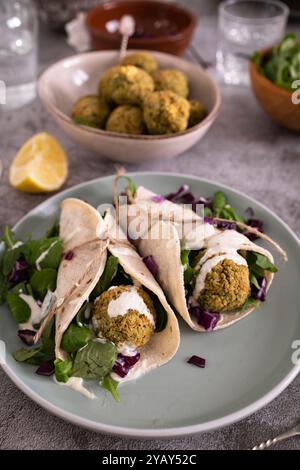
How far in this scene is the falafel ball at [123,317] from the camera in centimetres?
115

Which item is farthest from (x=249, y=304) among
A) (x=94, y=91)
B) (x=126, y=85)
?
(x=94, y=91)

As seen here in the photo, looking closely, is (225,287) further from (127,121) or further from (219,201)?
(127,121)

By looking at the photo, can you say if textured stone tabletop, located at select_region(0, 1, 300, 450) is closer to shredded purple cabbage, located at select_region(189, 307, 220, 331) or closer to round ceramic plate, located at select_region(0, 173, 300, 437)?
round ceramic plate, located at select_region(0, 173, 300, 437)

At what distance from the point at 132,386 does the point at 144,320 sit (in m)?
0.14

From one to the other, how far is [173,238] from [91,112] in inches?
27.9

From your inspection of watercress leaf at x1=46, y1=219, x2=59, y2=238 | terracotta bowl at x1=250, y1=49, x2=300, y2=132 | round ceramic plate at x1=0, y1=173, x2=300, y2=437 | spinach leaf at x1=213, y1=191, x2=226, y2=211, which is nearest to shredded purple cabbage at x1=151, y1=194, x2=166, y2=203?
spinach leaf at x1=213, y1=191, x2=226, y2=211

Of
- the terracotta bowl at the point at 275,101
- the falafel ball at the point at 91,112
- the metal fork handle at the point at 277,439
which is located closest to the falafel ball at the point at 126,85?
the falafel ball at the point at 91,112

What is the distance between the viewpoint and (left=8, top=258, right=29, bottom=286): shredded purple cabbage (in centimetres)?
134

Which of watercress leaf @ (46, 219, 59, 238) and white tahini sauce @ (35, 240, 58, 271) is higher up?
white tahini sauce @ (35, 240, 58, 271)

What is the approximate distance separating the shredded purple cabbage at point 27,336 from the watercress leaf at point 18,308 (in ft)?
0.12

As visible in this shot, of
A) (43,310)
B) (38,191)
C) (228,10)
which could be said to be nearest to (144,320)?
(43,310)

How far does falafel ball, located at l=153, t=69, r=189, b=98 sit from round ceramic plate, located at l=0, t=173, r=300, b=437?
2.70ft

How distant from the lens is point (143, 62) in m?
2.00

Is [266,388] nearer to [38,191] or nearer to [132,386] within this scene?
[132,386]
